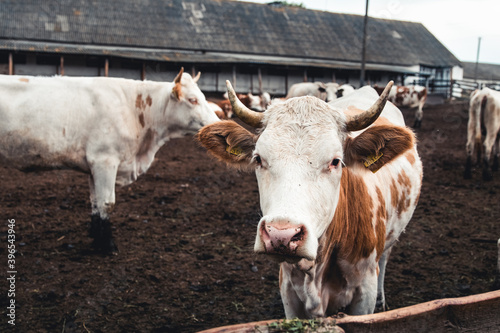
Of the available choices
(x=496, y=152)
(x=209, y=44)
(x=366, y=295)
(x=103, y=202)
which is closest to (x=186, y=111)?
(x=103, y=202)

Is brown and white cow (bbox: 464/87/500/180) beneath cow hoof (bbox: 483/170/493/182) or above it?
above

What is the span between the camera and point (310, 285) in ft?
8.99

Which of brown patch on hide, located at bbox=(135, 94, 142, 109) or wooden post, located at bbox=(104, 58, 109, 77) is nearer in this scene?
brown patch on hide, located at bbox=(135, 94, 142, 109)

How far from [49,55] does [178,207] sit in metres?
22.8

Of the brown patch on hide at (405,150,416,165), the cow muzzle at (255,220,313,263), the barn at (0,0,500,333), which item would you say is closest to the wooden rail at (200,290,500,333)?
the barn at (0,0,500,333)

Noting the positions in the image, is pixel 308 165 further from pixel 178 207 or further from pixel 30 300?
pixel 178 207

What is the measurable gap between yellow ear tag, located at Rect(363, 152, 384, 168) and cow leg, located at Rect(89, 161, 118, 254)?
3452 millimetres

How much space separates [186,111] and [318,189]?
161 inches

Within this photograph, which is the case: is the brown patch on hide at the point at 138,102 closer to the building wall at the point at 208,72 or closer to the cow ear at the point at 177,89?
the cow ear at the point at 177,89

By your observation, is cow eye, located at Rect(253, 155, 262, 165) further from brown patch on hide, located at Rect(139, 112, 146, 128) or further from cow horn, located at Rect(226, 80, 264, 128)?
brown patch on hide, located at Rect(139, 112, 146, 128)

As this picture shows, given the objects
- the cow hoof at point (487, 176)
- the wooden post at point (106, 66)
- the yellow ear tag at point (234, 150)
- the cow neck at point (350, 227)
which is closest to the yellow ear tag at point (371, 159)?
the cow neck at point (350, 227)

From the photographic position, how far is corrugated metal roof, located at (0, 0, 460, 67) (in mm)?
28234

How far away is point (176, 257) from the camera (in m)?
5.20

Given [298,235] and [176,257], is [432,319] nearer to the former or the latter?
[298,235]
